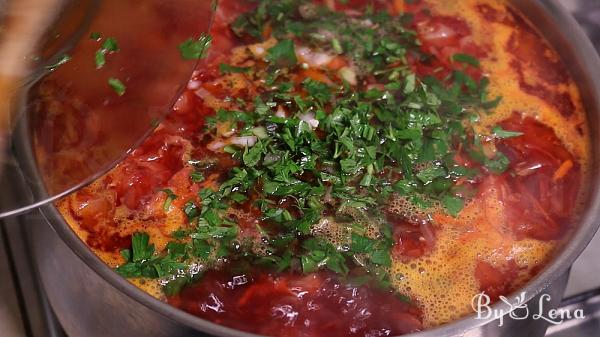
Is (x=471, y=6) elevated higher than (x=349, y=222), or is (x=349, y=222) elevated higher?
(x=471, y=6)

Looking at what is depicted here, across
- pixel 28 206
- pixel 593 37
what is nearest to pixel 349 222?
pixel 28 206

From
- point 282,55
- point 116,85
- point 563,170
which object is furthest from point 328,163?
point 563,170

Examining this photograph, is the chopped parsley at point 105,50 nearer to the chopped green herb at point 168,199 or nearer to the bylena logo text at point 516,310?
the chopped green herb at point 168,199

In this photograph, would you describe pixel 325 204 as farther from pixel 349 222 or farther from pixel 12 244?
pixel 12 244

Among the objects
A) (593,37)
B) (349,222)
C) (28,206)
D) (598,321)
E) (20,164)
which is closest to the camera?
(28,206)

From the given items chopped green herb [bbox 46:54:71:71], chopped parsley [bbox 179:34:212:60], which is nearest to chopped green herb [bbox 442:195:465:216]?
chopped parsley [bbox 179:34:212:60]

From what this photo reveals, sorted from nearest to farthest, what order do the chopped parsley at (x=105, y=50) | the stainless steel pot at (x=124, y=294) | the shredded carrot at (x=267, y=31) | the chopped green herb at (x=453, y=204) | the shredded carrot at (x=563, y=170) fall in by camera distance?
the stainless steel pot at (x=124, y=294) → the chopped parsley at (x=105, y=50) → the chopped green herb at (x=453, y=204) → the shredded carrot at (x=563, y=170) → the shredded carrot at (x=267, y=31)

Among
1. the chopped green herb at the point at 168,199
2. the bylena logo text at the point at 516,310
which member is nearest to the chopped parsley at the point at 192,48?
the chopped green herb at the point at 168,199

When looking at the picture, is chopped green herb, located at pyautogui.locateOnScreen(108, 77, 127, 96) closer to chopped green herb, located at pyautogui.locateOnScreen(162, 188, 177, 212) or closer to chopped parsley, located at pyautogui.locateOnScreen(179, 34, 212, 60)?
chopped parsley, located at pyautogui.locateOnScreen(179, 34, 212, 60)
